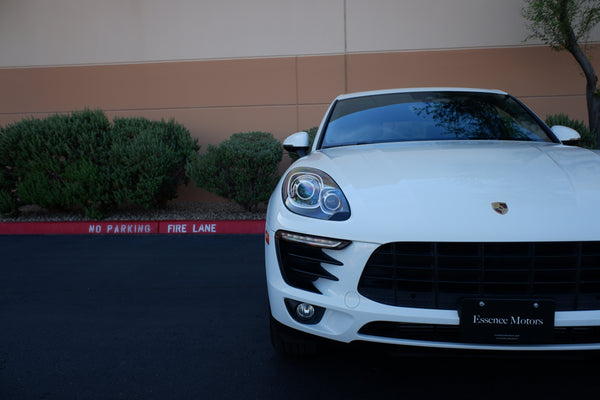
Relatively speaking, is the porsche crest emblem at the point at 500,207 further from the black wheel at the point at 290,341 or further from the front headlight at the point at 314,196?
the black wheel at the point at 290,341

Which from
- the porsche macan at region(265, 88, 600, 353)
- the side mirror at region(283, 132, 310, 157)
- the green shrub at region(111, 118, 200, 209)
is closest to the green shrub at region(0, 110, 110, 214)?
the green shrub at region(111, 118, 200, 209)

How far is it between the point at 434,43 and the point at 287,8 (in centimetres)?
251

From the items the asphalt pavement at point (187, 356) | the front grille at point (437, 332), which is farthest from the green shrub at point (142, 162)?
the front grille at point (437, 332)

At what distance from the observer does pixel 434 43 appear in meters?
7.00

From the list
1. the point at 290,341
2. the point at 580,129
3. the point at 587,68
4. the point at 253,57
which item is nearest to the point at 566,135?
the point at 290,341

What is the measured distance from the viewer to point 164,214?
6.35 metres

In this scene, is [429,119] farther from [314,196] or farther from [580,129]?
[580,129]

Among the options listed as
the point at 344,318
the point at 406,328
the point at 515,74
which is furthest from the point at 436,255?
the point at 515,74

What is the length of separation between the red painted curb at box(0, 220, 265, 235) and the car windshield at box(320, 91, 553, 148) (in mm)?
2716

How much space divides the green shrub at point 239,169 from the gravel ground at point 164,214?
A: 0.35 metres

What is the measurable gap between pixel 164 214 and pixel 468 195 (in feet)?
17.6

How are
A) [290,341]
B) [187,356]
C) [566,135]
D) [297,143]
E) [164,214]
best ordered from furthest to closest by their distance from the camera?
[164,214], [297,143], [566,135], [187,356], [290,341]

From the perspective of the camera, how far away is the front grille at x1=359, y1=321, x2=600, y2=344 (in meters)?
1.57

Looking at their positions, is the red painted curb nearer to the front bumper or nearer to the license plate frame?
the front bumper
